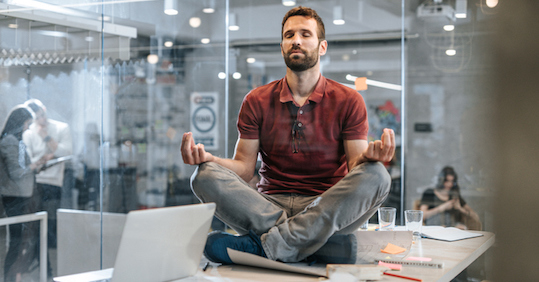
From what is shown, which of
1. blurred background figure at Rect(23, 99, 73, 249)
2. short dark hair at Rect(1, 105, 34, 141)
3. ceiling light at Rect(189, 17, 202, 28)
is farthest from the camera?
ceiling light at Rect(189, 17, 202, 28)

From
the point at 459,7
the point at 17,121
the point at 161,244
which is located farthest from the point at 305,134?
the point at 459,7

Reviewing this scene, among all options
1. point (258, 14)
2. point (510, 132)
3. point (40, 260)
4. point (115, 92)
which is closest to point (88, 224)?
point (40, 260)

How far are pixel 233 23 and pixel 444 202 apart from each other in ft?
4.92

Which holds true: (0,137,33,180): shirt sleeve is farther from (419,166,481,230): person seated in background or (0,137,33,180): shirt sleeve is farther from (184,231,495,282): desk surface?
(419,166,481,230): person seated in background

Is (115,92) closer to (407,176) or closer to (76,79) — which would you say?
(76,79)

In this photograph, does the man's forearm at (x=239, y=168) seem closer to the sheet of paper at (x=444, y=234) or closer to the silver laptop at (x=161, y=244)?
the silver laptop at (x=161, y=244)

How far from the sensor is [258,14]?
9.11 feet

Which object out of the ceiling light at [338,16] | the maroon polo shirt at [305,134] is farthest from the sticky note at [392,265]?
the ceiling light at [338,16]

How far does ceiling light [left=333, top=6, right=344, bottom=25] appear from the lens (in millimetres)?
2712

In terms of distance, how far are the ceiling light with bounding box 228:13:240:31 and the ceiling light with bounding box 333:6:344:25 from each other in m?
0.55

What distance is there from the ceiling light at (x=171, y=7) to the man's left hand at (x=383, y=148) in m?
1.92

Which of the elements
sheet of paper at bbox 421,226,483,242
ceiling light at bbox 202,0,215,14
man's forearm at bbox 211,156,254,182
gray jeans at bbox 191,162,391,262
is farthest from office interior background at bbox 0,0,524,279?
gray jeans at bbox 191,162,391,262

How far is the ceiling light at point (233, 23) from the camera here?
9.29ft

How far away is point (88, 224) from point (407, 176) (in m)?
1.61
